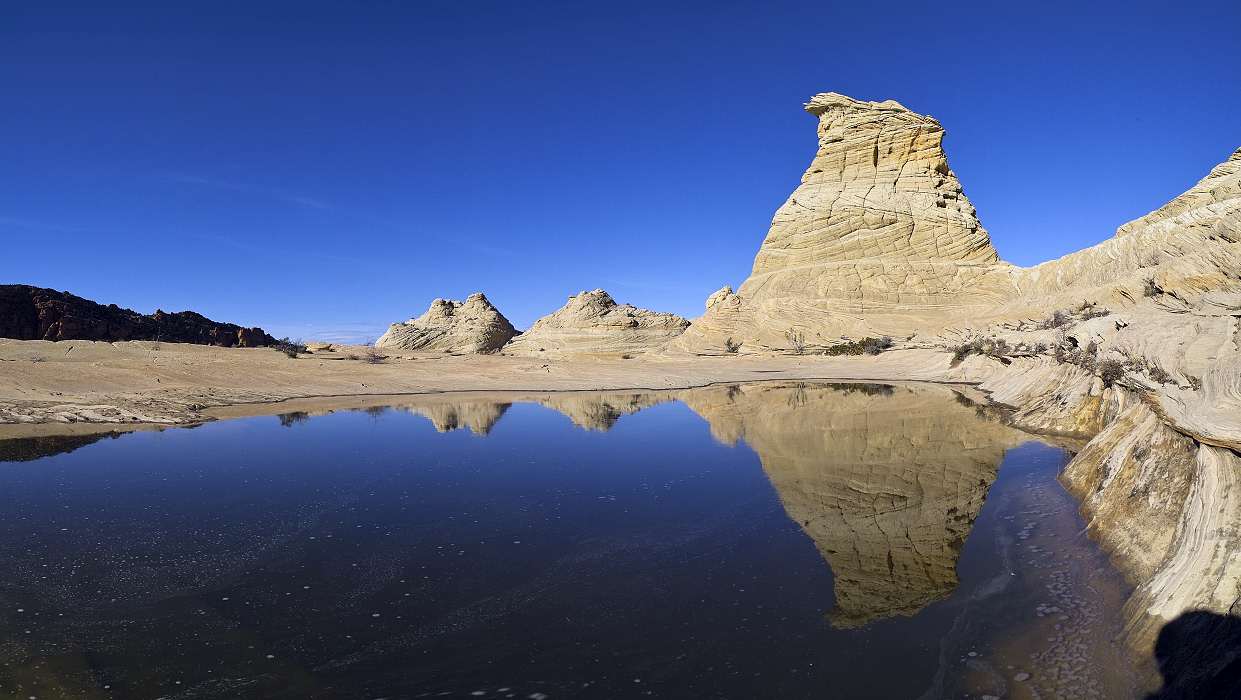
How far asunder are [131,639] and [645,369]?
2701 centimetres

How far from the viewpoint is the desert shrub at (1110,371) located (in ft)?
36.6

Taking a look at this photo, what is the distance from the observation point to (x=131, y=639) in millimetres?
4652

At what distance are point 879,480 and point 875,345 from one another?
26349mm

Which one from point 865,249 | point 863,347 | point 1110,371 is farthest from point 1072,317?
point 1110,371

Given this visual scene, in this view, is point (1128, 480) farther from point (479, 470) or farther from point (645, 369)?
point (645, 369)

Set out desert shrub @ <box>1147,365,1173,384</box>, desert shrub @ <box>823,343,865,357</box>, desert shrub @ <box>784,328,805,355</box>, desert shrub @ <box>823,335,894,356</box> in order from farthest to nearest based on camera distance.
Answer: desert shrub @ <box>784,328,805,355</box> → desert shrub @ <box>823,343,865,357</box> → desert shrub @ <box>823,335,894,356</box> → desert shrub @ <box>1147,365,1173,384</box>

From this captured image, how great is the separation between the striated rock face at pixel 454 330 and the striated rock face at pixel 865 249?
18.3m

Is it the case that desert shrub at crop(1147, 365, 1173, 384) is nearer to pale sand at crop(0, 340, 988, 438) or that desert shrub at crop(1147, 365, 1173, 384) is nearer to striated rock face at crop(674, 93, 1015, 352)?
pale sand at crop(0, 340, 988, 438)

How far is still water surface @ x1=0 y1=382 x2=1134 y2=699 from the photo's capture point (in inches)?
165

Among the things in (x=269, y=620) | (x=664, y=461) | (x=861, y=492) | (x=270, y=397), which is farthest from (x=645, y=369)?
(x=269, y=620)

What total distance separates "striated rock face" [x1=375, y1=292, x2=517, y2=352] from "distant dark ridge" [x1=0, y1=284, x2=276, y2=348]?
15343 millimetres

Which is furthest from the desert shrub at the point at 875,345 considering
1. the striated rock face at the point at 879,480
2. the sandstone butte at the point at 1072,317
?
the striated rock face at the point at 879,480

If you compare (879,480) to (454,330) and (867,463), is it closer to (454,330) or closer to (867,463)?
(867,463)

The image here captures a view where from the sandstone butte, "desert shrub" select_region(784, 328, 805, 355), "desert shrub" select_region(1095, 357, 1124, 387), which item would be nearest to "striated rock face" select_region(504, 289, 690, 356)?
the sandstone butte
